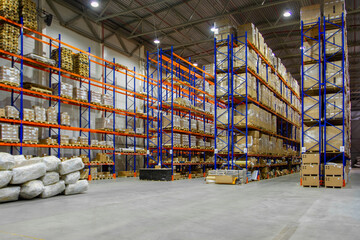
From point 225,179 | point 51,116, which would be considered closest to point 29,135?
point 51,116

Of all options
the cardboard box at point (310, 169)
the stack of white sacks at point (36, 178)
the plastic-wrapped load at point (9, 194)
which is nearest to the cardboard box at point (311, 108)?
the cardboard box at point (310, 169)

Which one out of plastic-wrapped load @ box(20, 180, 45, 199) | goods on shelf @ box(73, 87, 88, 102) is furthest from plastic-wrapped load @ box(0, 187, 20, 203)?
goods on shelf @ box(73, 87, 88, 102)

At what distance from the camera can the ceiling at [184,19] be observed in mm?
17016

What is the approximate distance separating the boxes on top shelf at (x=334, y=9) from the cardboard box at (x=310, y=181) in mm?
5934

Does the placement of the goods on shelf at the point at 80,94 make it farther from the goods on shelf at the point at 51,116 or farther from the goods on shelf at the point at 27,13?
the goods on shelf at the point at 27,13

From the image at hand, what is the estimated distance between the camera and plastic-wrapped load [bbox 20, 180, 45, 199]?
7597 mm

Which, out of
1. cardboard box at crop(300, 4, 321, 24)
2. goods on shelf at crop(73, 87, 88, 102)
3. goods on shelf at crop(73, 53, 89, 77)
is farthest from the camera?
goods on shelf at crop(73, 53, 89, 77)

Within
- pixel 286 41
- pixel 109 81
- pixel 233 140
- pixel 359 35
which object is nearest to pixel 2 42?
pixel 109 81

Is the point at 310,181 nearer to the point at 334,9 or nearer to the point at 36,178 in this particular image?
the point at 334,9

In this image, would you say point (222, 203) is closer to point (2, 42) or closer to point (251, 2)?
point (2, 42)

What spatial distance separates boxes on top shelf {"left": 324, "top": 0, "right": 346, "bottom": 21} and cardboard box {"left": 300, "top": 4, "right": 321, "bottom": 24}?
30 cm

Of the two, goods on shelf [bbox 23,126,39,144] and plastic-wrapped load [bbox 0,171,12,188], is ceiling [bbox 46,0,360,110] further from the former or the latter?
plastic-wrapped load [bbox 0,171,12,188]

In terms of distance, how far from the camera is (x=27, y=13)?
503 inches

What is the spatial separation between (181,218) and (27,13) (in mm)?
11174
